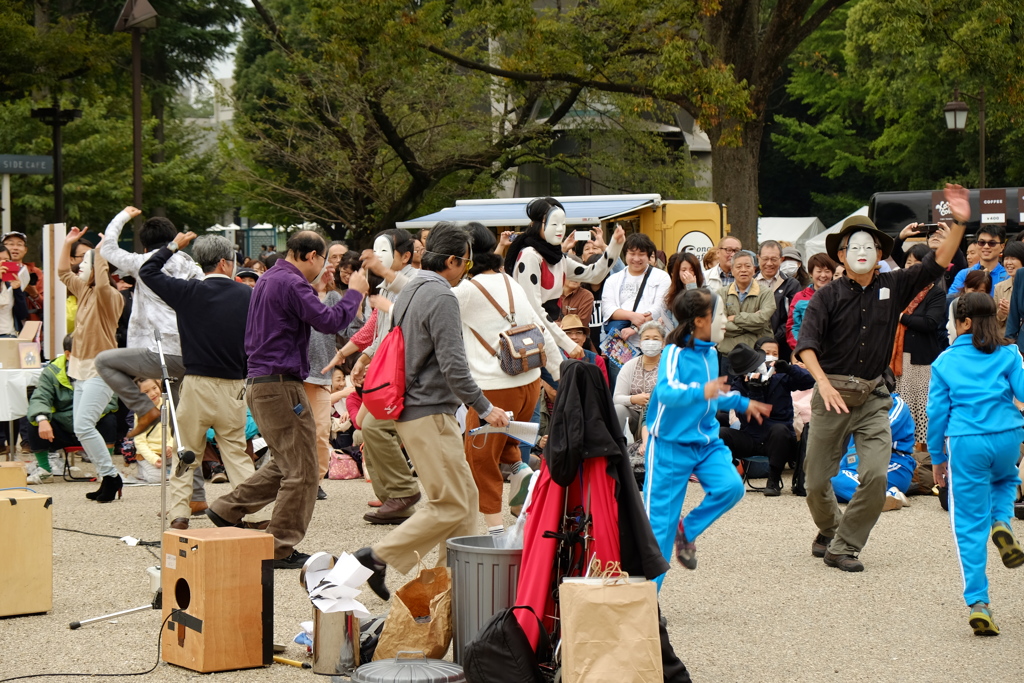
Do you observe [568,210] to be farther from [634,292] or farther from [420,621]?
[420,621]

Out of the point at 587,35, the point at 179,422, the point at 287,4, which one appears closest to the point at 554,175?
the point at 587,35

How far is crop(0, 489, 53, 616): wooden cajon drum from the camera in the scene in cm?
649

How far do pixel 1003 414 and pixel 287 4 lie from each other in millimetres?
41129

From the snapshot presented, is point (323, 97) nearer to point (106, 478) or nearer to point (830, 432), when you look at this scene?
point (106, 478)

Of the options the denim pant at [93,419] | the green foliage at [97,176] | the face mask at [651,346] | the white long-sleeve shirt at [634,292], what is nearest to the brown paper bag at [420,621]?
the face mask at [651,346]

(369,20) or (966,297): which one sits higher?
(369,20)

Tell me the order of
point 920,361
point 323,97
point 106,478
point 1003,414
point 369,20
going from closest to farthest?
1. point 1003,414
2. point 106,478
3. point 920,361
4. point 369,20
5. point 323,97

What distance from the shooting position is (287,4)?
4394 cm

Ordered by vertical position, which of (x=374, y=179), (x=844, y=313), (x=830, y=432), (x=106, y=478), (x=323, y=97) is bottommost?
(x=106, y=478)

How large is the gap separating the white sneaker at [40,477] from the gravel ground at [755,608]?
234 cm

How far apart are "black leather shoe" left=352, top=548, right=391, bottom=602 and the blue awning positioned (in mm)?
11727

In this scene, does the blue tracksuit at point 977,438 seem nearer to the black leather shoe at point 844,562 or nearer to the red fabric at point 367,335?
the black leather shoe at point 844,562

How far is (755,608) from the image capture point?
661 centimetres

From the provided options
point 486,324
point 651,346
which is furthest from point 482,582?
point 651,346
